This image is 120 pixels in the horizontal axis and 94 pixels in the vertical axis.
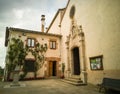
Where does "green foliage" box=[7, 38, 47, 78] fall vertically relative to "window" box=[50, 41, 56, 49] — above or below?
below

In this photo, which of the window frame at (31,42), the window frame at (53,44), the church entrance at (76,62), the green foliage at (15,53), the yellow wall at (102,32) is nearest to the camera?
the yellow wall at (102,32)

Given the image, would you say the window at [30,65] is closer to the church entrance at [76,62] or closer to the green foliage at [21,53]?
the green foliage at [21,53]

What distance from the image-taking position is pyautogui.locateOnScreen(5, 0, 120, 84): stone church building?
776 centimetres

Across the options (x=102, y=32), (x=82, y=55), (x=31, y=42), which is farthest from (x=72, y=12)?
(x=102, y=32)

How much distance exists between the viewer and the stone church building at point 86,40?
776cm

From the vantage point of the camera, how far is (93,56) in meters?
9.49

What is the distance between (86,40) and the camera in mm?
10648

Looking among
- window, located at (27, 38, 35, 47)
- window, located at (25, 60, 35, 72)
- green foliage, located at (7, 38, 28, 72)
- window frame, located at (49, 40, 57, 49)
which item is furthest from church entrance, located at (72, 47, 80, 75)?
green foliage, located at (7, 38, 28, 72)

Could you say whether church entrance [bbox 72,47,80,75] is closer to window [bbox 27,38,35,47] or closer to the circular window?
the circular window

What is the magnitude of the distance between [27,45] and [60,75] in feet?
17.0

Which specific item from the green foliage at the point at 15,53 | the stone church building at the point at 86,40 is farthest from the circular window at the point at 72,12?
the green foliage at the point at 15,53

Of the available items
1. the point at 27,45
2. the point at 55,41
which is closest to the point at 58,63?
the point at 55,41

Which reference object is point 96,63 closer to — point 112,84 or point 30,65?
point 112,84

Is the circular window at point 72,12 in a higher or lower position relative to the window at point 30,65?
higher
